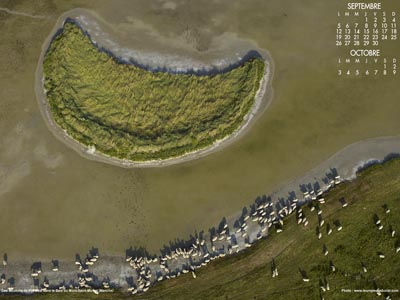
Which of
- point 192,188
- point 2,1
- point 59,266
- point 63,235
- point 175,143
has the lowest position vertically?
point 59,266

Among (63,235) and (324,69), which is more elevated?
(324,69)

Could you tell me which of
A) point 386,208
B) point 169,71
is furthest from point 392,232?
point 169,71

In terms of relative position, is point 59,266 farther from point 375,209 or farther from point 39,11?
point 375,209

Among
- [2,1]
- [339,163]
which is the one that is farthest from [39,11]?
[339,163]
